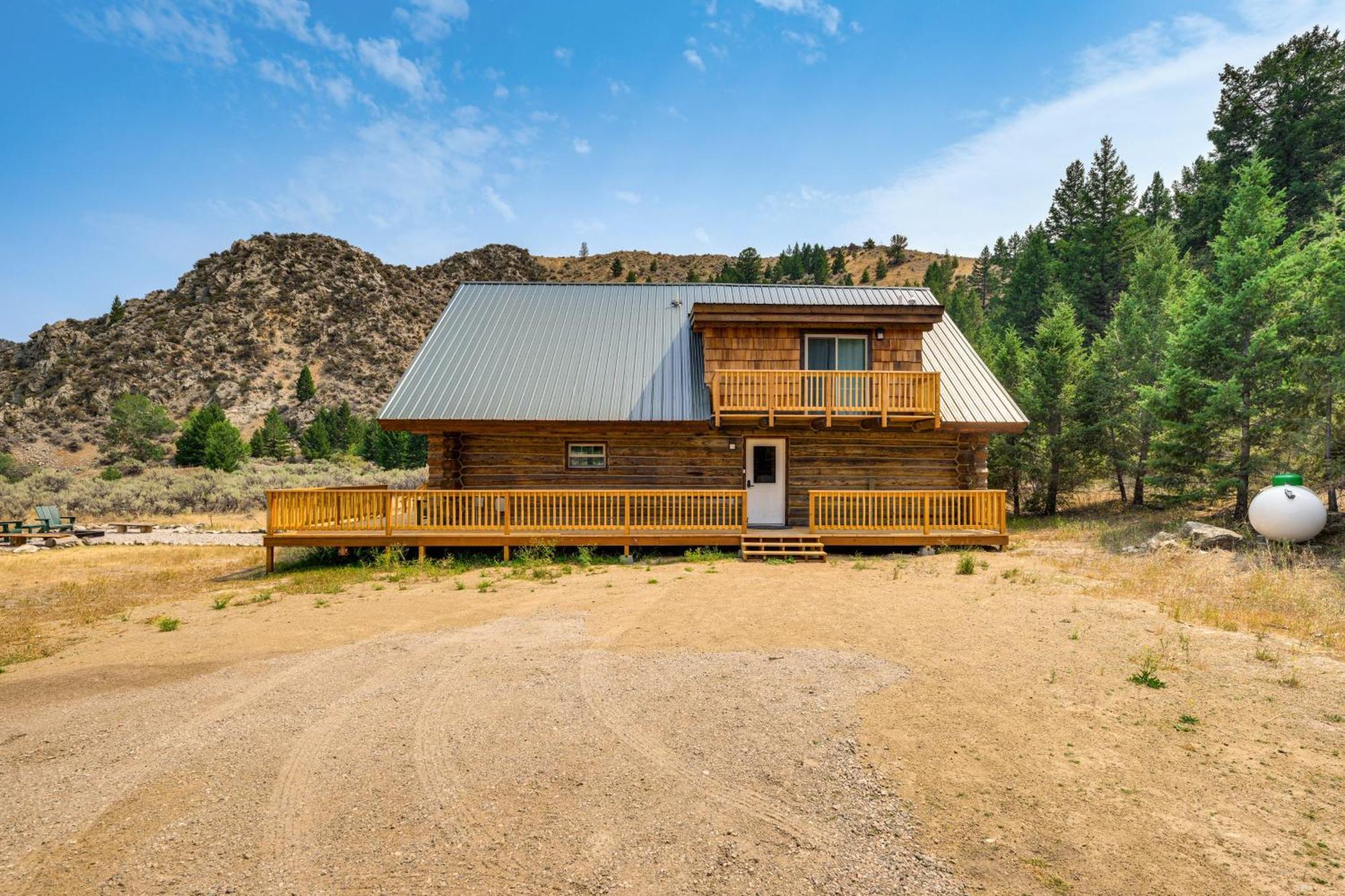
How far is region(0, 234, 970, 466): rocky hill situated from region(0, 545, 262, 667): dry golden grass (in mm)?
53381

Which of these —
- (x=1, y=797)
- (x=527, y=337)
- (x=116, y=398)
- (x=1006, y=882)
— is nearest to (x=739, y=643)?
(x=1006, y=882)

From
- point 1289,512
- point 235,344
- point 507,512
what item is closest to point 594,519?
point 507,512

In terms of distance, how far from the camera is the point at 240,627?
8562mm

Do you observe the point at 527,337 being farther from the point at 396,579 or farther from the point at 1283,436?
the point at 1283,436

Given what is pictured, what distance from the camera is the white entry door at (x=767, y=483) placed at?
15695mm

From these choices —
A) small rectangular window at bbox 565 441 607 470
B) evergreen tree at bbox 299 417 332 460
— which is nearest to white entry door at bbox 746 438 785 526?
small rectangular window at bbox 565 441 607 470

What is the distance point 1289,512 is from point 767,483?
11170mm

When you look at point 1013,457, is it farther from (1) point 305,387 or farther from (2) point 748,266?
(1) point 305,387

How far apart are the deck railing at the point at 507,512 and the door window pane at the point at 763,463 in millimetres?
2001

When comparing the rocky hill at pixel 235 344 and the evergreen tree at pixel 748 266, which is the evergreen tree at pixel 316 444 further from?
the evergreen tree at pixel 748 266

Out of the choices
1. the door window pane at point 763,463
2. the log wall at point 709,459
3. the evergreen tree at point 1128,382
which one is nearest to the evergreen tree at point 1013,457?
the evergreen tree at point 1128,382

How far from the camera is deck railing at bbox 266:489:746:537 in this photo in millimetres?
13453

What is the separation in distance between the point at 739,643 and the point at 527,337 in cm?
1297

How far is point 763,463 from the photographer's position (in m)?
15.9
